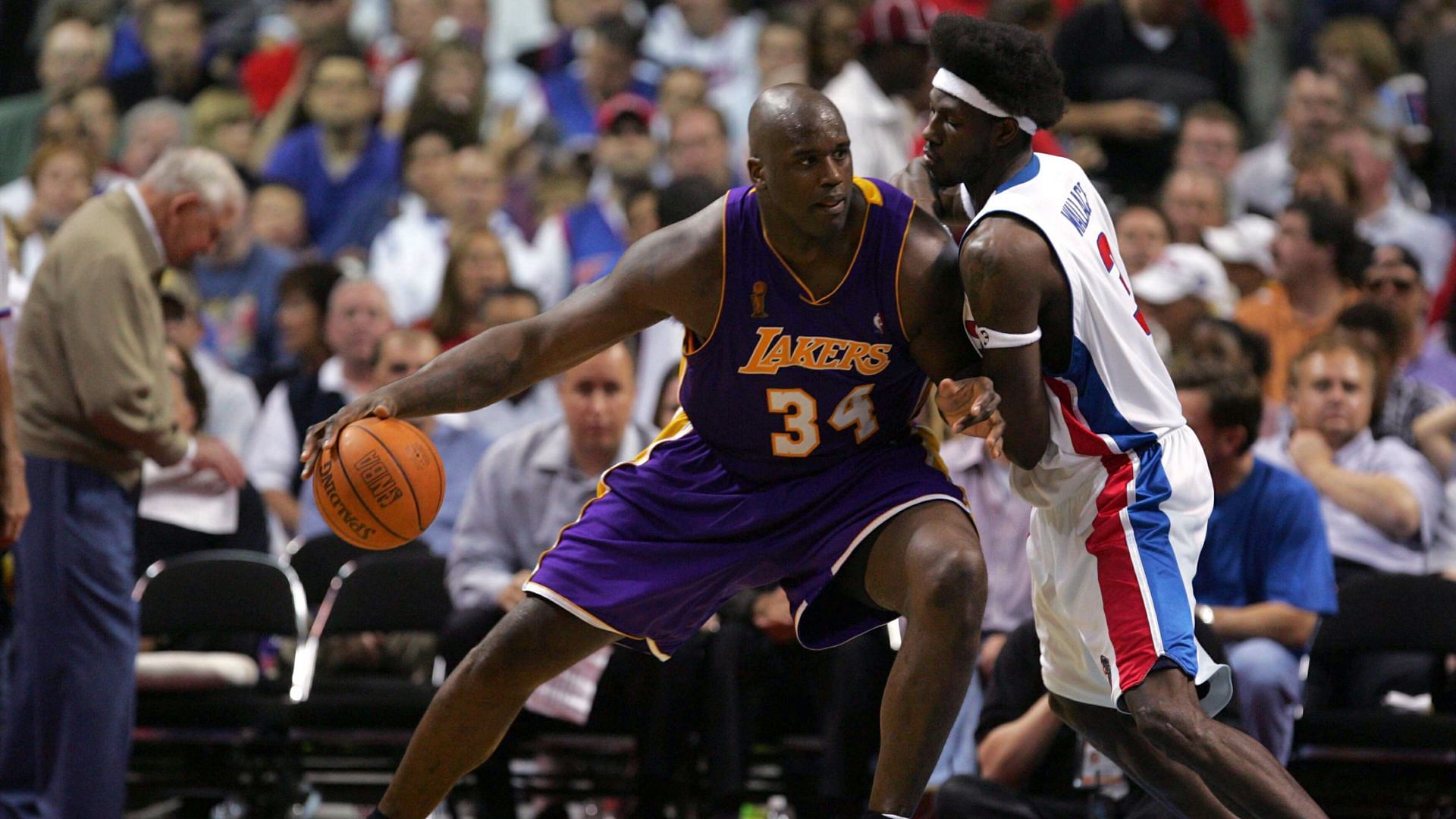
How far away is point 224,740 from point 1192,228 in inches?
207

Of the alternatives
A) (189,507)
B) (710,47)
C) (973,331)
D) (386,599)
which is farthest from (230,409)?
(973,331)

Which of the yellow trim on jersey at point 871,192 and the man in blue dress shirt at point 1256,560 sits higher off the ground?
the yellow trim on jersey at point 871,192

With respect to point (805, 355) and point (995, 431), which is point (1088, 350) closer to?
point (995, 431)

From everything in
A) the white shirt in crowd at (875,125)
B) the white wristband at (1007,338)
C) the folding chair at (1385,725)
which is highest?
the white shirt in crowd at (875,125)

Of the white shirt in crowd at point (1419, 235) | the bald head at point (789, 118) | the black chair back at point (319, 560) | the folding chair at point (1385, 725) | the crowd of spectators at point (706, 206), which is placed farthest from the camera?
the white shirt in crowd at point (1419, 235)

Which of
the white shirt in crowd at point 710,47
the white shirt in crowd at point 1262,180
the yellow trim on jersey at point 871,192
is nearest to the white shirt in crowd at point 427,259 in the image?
the white shirt in crowd at point 710,47

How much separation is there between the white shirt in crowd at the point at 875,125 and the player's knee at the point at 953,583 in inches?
124

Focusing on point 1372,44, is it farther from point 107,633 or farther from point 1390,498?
point 107,633

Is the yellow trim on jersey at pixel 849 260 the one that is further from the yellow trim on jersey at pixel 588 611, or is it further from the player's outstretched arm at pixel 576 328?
the yellow trim on jersey at pixel 588 611

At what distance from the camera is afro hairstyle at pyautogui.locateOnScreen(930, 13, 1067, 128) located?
454 cm

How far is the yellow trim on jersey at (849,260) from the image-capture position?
470cm

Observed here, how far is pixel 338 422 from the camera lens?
4.75 meters

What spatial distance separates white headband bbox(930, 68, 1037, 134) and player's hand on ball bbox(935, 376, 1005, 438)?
25.8 inches

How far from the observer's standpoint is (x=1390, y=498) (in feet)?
22.6
